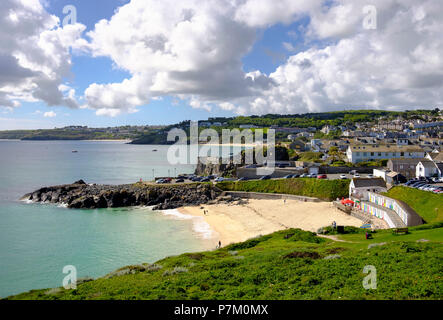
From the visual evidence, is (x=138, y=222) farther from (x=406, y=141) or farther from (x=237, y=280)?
(x=406, y=141)

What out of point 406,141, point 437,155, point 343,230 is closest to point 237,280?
point 343,230

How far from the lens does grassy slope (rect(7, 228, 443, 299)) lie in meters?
10.4

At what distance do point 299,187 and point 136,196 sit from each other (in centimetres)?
2686

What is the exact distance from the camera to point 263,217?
1609 inches

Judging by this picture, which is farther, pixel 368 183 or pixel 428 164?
pixel 428 164

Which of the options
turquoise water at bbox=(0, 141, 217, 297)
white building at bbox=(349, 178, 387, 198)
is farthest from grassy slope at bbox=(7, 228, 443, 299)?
white building at bbox=(349, 178, 387, 198)

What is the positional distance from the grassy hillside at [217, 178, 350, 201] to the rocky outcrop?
3.92m

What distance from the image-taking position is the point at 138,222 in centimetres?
4156

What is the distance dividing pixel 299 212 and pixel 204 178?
26114mm

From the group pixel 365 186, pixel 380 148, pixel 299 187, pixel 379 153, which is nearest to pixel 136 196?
pixel 299 187

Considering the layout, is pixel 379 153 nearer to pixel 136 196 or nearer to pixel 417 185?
pixel 417 185

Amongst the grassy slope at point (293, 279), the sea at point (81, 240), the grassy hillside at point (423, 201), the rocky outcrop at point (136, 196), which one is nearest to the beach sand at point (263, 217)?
the sea at point (81, 240)

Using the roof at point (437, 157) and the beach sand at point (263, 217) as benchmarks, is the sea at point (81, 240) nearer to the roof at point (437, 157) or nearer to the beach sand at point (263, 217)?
the beach sand at point (263, 217)

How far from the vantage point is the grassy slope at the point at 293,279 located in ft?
34.0
